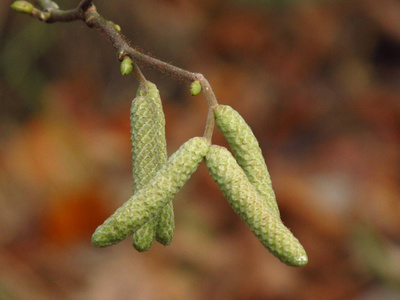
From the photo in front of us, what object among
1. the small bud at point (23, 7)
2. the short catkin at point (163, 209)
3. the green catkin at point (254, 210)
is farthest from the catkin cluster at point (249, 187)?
the small bud at point (23, 7)

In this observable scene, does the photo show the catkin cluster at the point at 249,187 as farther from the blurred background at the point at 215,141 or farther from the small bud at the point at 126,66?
the blurred background at the point at 215,141

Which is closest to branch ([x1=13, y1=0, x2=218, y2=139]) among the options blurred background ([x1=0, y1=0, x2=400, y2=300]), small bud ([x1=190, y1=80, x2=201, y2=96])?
small bud ([x1=190, y1=80, x2=201, y2=96])

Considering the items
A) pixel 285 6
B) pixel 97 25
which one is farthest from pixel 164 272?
pixel 97 25

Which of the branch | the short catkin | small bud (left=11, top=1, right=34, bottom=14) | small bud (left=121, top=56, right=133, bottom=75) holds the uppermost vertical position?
the branch

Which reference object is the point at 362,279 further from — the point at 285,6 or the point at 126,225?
the point at 126,225

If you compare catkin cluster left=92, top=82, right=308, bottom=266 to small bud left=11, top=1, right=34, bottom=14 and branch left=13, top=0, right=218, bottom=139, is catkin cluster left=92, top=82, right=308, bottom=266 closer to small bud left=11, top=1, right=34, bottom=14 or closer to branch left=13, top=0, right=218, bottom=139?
branch left=13, top=0, right=218, bottom=139

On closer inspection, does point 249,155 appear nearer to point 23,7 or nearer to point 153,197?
point 153,197

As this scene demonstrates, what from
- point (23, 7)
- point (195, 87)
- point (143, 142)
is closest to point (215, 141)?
point (23, 7)
